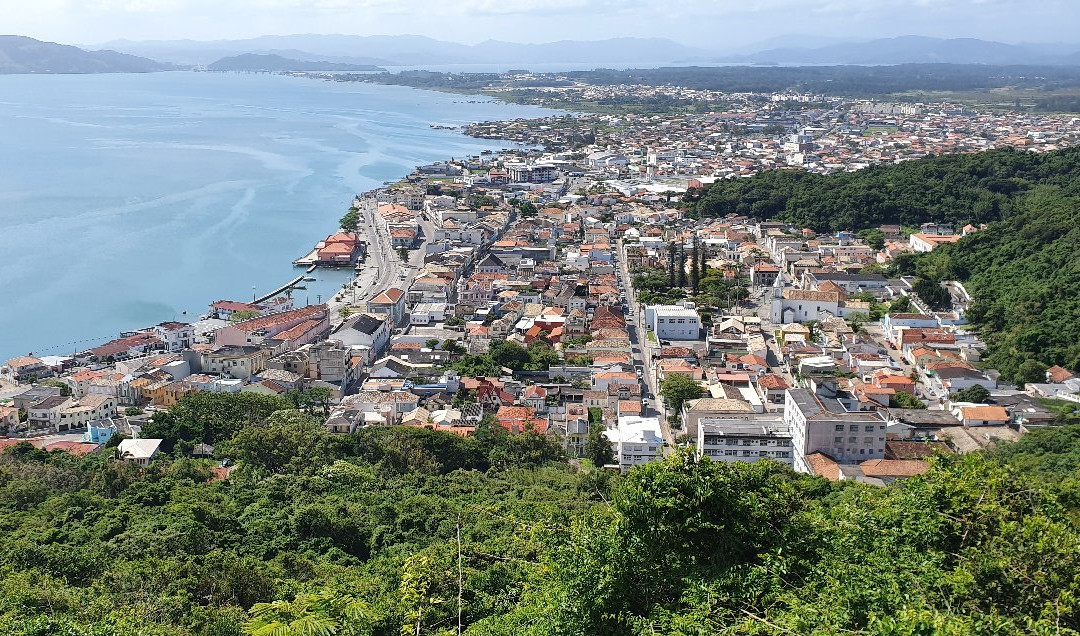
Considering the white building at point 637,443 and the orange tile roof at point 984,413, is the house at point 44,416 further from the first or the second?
the orange tile roof at point 984,413

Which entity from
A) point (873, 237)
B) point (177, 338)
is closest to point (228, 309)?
point (177, 338)

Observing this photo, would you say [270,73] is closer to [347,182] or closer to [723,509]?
[347,182]

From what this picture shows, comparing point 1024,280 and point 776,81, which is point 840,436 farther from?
point 776,81

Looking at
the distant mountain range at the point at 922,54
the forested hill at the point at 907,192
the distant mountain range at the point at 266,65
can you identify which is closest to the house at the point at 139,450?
the forested hill at the point at 907,192

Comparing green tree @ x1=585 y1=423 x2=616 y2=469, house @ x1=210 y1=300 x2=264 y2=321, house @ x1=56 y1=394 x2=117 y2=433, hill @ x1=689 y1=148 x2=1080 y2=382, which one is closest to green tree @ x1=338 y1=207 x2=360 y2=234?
house @ x1=210 y1=300 x2=264 y2=321

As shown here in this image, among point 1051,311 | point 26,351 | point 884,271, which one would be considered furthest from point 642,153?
point 26,351

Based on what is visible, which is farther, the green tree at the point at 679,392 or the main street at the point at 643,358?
the green tree at the point at 679,392

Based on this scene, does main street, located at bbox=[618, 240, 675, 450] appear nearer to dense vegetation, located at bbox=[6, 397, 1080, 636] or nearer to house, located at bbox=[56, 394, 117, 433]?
dense vegetation, located at bbox=[6, 397, 1080, 636]
